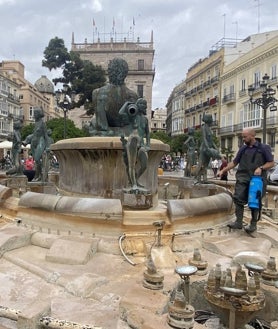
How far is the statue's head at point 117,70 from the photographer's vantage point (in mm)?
7664

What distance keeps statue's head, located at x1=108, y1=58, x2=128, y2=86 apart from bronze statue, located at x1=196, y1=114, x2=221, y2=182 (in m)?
2.84

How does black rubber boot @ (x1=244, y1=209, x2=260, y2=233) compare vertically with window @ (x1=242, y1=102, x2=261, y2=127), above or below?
below

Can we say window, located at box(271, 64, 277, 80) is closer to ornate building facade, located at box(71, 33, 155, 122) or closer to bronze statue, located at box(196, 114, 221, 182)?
ornate building facade, located at box(71, 33, 155, 122)

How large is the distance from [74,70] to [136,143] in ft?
110

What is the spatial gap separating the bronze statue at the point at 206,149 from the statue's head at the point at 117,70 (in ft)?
9.32

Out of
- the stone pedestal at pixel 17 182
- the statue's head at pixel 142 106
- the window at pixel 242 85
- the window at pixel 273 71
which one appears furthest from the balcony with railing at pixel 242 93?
the statue's head at pixel 142 106

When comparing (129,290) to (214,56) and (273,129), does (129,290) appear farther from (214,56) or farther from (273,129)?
(214,56)

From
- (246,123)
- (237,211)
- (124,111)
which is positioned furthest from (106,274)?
(246,123)

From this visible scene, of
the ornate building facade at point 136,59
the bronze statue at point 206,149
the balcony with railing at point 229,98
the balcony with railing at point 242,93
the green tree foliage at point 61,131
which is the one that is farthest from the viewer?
the ornate building facade at point 136,59

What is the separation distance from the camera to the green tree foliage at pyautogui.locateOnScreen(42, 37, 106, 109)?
36.3 metres

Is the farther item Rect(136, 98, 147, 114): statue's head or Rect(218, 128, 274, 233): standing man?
Rect(136, 98, 147, 114): statue's head

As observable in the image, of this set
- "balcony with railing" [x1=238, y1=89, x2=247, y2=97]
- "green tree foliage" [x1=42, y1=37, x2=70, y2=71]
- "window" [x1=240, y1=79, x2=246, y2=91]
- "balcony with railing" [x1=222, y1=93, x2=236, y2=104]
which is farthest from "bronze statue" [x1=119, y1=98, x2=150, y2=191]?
"balcony with railing" [x1=222, y1=93, x2=236, y2=104]

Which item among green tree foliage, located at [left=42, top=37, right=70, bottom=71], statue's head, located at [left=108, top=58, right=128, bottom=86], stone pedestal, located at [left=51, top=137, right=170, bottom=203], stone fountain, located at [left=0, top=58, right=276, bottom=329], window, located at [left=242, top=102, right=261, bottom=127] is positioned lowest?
stone fountain, located at [left=0, top=58, right=276, bottom=329]

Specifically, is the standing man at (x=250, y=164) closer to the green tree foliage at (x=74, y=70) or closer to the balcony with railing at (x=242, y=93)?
the green tree foliage at (x=74, y=70)
